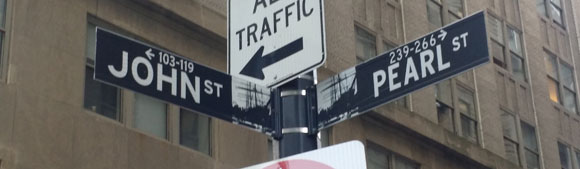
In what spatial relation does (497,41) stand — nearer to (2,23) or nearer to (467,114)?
(467,114)

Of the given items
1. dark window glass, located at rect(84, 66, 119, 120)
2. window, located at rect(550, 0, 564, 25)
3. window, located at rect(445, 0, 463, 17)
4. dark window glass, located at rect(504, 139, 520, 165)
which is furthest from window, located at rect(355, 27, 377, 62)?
window, located at rect(550, 0, 564, 25)

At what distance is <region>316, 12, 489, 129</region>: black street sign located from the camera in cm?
574

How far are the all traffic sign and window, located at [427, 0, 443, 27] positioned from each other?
19067 millimetres

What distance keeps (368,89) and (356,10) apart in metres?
16.2

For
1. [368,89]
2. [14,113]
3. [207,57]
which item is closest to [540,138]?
[207,57]

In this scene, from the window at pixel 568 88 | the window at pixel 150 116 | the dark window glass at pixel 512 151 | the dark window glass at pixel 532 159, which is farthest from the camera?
the window at pixel 568 88

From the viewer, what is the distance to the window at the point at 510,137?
83.8 feet

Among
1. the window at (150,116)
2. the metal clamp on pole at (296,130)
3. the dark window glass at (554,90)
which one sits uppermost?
the dark window glass at (554,90)

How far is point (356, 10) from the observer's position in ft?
71.9

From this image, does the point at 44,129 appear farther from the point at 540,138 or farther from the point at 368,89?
the point at 540,138

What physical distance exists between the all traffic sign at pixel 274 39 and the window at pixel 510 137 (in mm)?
20309

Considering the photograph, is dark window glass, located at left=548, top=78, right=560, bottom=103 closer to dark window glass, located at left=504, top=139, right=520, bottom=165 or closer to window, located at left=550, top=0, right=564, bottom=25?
window, located at left=550, top=0, right=564, bottom=25

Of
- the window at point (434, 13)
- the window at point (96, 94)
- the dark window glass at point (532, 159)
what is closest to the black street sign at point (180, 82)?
the window at point (96, 94)

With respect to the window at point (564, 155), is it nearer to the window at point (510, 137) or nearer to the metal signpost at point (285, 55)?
the window at point (510, 137)
